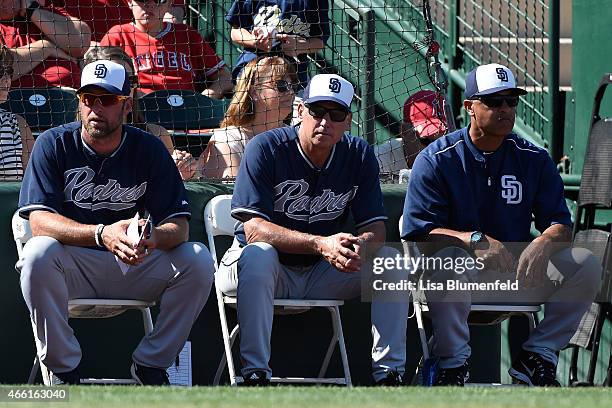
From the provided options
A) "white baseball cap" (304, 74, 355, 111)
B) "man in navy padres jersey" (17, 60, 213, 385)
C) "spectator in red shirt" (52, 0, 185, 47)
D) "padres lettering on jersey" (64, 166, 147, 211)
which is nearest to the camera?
"man in navy padres jersey" (17, 60, 213, 385)

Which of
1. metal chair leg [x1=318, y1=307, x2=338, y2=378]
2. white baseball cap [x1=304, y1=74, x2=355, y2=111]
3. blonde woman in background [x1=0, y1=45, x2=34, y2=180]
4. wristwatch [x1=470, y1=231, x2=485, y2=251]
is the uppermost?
white baseball cap [x1=304, y1=74, x2=355, y2=111]

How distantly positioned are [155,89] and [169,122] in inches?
20.9

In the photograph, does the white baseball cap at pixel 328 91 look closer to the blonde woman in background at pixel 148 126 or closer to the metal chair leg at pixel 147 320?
the blonde woman in background at pixel 148 126

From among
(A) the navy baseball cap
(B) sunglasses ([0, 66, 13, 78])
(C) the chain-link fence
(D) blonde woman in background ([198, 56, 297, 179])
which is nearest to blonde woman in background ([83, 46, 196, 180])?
(C) the chain-link fence

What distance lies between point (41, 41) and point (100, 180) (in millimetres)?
2281

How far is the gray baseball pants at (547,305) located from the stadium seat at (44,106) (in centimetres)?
250

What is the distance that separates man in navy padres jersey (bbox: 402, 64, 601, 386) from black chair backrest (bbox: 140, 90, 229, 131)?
1.98 meters

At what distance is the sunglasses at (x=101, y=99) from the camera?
6062mm

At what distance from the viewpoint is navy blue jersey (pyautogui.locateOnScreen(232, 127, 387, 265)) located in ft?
20.7

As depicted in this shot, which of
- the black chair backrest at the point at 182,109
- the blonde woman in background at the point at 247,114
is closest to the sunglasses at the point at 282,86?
the blonde woman in background at the point at 247,114

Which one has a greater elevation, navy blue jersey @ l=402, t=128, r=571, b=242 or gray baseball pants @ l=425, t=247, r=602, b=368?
navy blue jersey @ l=402, t=128, r=571, b=242

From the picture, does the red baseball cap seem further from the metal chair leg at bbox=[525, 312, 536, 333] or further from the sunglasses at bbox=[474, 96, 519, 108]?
the metal chair leg at bbox=[525, 312, 536, 333]

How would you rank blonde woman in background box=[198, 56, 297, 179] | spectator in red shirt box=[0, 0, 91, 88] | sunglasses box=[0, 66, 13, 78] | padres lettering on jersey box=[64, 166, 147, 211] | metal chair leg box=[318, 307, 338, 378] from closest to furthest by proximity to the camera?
1. padres lettering on jersey box=[64, 166, 147, 211]
2. metal chair leg box=[318, 307, 338, 378]
3. sunglasses box=[0, 66, 13, 78]
4. blonde woman in background box=[198, 56, 297, 179]
5. spectator in red shirt box=[0, 0, 91, 88]

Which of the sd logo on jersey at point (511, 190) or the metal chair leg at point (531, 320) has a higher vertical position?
the sd logo on jersey at point (511, 190)
